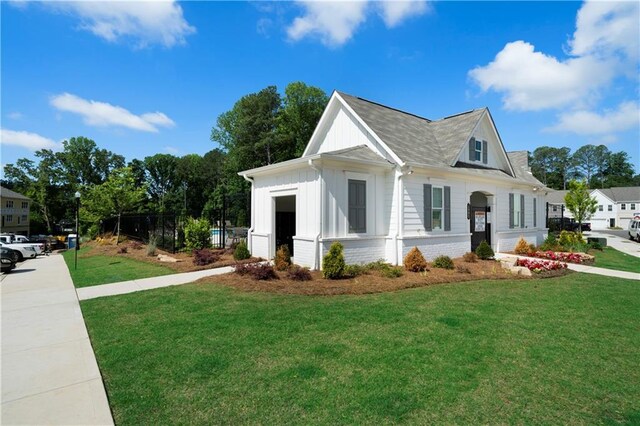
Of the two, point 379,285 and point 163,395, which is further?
point 379,285

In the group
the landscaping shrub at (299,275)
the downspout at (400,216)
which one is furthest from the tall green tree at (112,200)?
the downspout at (400,216)

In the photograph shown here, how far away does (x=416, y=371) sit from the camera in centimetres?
396

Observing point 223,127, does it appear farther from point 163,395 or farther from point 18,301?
point 163,395

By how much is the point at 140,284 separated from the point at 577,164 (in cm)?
12063

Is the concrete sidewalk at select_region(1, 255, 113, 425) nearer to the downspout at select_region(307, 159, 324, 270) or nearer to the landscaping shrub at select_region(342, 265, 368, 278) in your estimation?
the downspout at select_region(307, 159, 324, 270)

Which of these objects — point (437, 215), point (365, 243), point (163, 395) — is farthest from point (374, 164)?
point (163, 395)

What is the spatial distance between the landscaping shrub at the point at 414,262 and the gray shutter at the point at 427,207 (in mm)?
1739

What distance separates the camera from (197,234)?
15500 mm

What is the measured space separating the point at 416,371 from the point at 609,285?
8729 millimetres

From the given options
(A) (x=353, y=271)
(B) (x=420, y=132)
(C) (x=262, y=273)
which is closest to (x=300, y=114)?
(B) (x=420, y=132)

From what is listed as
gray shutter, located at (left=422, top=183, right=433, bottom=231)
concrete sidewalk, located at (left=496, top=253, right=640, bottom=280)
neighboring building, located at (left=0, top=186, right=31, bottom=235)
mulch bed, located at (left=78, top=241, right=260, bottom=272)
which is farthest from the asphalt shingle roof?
neighboring building, located at (left=0, top=186, right=31, bottom=235)

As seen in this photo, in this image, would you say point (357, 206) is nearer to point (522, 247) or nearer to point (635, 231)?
point (522, 247)

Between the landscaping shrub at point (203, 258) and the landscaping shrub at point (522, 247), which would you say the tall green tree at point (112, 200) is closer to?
the landscaping shrub at point (203, 258)

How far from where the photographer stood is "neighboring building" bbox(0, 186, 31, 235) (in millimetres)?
41219
